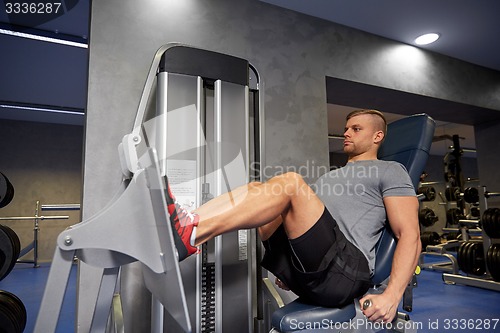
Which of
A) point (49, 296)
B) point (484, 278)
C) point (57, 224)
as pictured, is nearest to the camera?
point (49, 296)

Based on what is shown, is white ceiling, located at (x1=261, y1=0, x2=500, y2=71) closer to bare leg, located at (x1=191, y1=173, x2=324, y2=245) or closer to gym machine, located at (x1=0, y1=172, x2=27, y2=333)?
bare leg, located at (x1=191, y1=173, x2=324, y2=245)

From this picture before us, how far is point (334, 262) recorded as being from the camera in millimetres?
1128

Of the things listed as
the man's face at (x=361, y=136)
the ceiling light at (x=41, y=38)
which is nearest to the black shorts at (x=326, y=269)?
the man's face at (x=361, y=136)

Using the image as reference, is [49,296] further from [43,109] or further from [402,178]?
[43,109]

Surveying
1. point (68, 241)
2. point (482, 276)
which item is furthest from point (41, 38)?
point (482, 276)

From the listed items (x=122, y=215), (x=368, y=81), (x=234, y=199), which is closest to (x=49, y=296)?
(x=122, y=215)

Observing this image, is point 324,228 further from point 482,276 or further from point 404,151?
point 482,276

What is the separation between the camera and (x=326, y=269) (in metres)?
1.10

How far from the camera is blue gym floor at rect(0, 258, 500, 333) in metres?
2.09

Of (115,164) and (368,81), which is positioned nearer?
(115,164)

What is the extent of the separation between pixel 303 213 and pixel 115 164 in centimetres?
97

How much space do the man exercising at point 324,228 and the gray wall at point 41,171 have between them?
16.8ft

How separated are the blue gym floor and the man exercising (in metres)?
1.14

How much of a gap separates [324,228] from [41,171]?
591 cm
